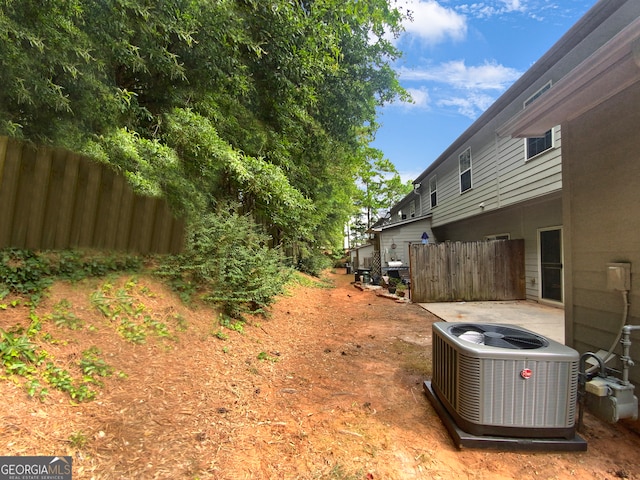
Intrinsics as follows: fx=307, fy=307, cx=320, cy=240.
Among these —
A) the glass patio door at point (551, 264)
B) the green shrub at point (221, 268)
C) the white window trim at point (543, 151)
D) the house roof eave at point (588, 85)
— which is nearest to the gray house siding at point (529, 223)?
the glass patio door at point (551, 264)

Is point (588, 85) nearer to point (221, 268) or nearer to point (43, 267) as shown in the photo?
point (221, 268)

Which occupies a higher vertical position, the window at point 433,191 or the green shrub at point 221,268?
the window at point 433,191

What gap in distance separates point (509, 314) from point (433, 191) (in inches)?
284

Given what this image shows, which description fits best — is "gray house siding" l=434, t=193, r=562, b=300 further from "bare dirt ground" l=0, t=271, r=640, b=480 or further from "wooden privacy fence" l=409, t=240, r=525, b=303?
"bare dirt ground" l=0, t=271, r=640, b=480

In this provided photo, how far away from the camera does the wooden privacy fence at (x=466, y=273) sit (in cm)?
782

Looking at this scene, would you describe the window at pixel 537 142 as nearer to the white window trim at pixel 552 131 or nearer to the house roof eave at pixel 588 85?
the white window trim at pixel 552 131

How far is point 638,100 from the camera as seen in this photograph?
2.17 meters

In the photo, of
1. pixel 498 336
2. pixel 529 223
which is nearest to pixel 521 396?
pixel 498 336

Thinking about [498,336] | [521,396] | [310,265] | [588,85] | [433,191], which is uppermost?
[433,191]

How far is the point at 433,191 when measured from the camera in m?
12.4

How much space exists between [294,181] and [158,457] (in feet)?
20.1

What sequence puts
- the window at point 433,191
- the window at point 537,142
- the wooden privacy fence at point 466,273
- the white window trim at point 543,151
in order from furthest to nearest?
1. the window at point 433,191
2. the wooden privacy fence at point 466,273
3. the window at point 537,142
4. the white window trim at point 543,151

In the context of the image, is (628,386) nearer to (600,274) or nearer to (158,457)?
(600,274)

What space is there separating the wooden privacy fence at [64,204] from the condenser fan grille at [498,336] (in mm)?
3572
